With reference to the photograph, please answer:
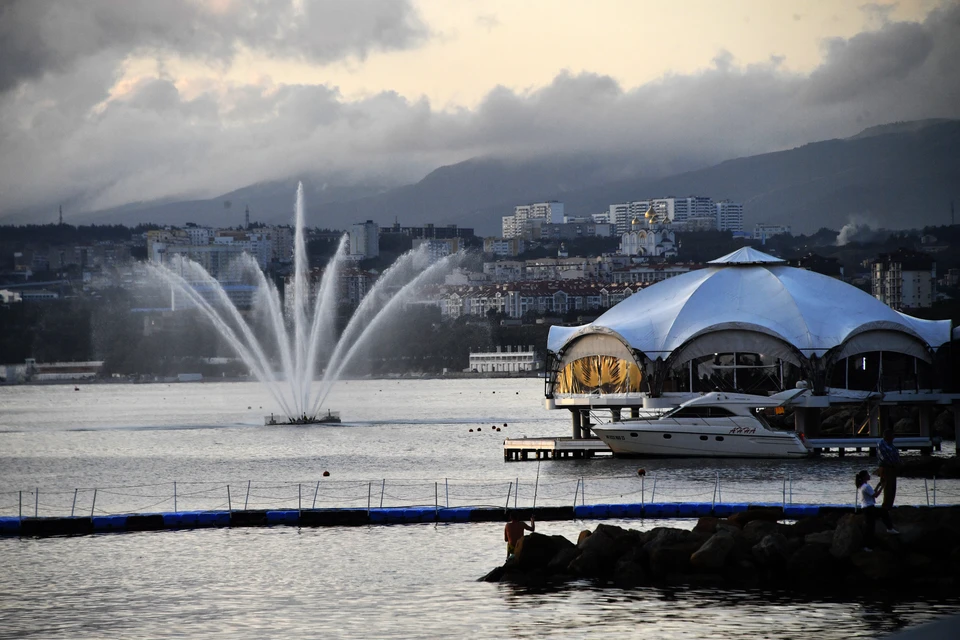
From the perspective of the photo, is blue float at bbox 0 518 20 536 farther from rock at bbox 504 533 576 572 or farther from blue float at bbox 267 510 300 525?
rock at bbox 504 533 576 572

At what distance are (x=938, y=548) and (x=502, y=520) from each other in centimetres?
1597

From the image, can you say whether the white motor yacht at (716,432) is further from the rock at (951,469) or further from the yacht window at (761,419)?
the rock at (951,469)

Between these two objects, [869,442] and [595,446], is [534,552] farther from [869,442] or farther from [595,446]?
[869,442]

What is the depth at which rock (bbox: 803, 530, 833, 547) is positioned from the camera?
33.1 m

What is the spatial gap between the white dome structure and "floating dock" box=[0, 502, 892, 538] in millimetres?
25860

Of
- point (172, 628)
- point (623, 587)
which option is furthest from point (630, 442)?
point (172, 628)

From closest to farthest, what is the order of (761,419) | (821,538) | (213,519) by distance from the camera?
(821,538), (213,519), (761,419)

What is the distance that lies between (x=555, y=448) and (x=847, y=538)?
39.8 m

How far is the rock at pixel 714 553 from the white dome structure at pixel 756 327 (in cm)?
3659

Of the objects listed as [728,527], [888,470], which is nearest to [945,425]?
[728,527]

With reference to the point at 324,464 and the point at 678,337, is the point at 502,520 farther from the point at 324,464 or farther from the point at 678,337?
the point at 324,464

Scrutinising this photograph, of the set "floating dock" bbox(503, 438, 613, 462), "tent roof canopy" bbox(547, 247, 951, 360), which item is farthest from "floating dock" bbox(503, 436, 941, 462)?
"tent roof canopy" bbox(547, 247, 951, 360)

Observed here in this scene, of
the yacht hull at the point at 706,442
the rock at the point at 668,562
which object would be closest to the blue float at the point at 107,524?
the rock at the point at 668,562

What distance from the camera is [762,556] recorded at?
3319cm
